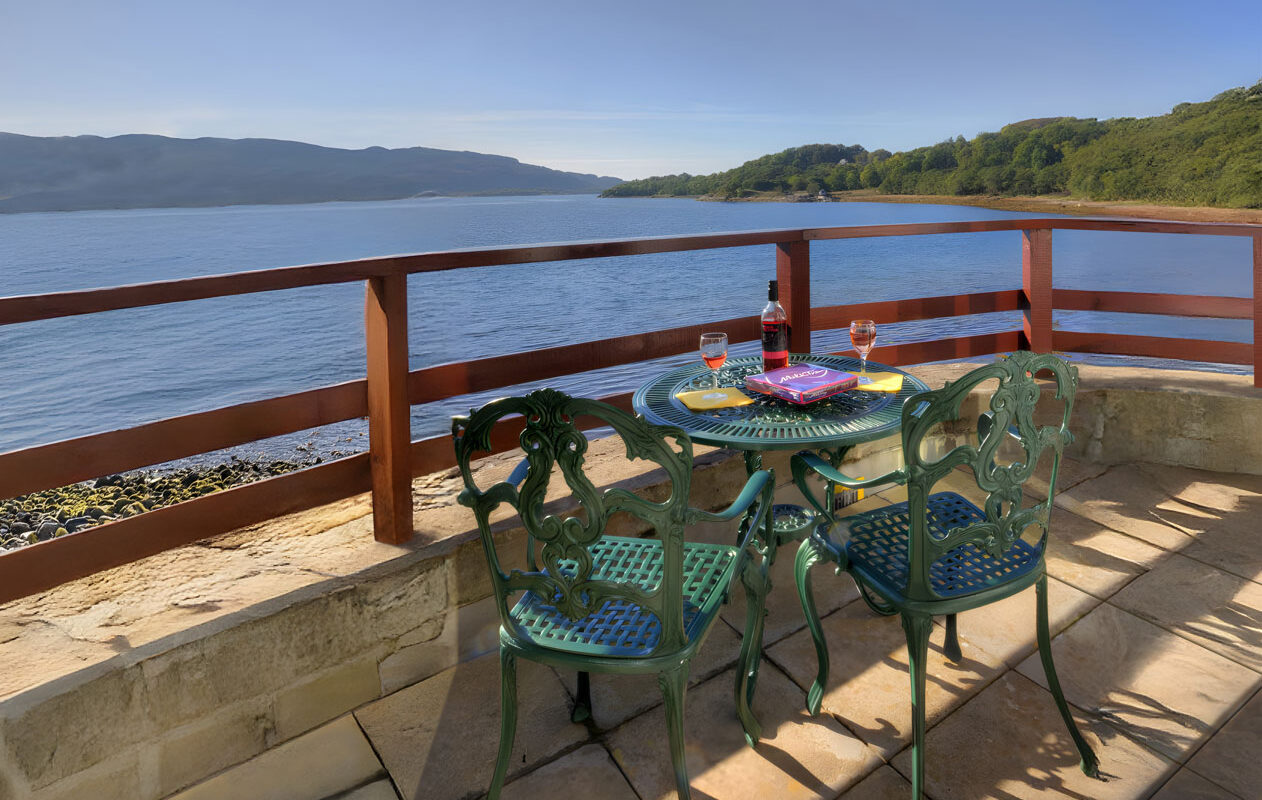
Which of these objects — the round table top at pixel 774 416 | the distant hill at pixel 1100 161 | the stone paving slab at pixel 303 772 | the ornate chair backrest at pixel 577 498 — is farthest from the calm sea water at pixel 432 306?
the stone paving slab at pixel 303 772

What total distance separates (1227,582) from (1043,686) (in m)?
0.99

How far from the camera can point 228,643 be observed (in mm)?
1723

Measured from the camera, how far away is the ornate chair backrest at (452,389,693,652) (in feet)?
3.91

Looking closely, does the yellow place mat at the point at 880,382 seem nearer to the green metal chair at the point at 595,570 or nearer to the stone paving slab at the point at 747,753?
the green metal chair at the point at 595,570

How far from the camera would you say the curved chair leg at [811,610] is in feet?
5.94

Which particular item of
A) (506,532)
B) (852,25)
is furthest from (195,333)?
(852,25)

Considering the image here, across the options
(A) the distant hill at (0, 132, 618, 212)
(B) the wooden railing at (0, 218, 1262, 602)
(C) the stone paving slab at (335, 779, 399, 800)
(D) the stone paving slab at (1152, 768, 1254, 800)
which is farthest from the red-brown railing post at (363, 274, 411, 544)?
(A) the distant hill at (0, 132, 618, 212)

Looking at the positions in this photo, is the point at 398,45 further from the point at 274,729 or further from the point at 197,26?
the point at 274,729

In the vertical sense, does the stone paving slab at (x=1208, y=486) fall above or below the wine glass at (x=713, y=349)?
below

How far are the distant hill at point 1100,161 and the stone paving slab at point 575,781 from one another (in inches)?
1512

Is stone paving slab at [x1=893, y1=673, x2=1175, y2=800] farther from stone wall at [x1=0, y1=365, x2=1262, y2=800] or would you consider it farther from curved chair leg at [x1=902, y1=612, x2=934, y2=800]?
stone wall at [x1=0, y1=365, x2=1262, y2=800]

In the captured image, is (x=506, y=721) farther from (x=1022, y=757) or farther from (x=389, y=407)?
(x=1022, y=757)

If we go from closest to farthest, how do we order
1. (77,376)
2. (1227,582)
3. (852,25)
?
(1227,582)
(77,376)
(852,25)

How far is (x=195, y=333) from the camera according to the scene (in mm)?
23984
